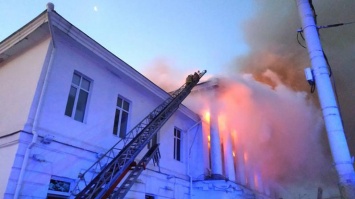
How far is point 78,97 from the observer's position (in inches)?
377

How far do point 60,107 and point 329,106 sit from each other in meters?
9.20

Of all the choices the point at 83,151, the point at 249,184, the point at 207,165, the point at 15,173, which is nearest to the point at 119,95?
the point at 83,151

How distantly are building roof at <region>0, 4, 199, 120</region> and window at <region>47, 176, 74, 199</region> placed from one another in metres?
4.56

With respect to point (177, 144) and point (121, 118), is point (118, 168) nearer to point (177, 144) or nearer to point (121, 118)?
point (121, 118)

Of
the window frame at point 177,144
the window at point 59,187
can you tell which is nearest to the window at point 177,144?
the window frame at point 177,144

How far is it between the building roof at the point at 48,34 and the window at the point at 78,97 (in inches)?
49.7

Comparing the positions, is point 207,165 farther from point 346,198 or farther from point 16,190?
point 16,190

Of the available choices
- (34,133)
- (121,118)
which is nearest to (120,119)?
(121,118)

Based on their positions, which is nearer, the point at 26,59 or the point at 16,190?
the point at 16,190

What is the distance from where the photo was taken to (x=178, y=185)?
45.4ft

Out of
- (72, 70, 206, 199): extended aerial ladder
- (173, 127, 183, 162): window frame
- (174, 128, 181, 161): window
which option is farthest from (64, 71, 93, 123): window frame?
(174, 128, 181, 161): window

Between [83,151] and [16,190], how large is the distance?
2471 mm

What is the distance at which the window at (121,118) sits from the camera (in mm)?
11102

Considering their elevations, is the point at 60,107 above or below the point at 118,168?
above
